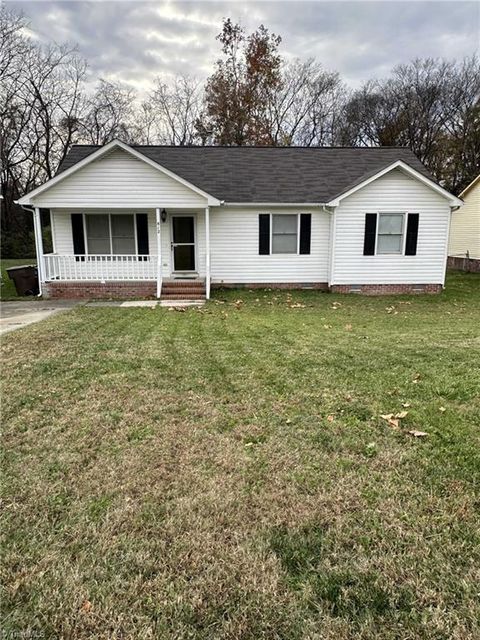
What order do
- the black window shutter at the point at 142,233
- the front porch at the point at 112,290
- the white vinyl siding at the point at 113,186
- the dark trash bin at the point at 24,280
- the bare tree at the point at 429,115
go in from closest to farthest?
the white vinyl siding at the point at 113,186 → the front porch at the point at 112,290 → the dark trash bin at the point at 24,280 → the black window shutter at the point at 142,233 → the bare tree at the point at 429,115

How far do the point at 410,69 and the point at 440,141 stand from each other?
7326mm

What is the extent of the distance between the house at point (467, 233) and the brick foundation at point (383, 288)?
33.6ft

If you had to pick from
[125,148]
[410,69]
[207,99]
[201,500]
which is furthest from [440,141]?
[201,500]

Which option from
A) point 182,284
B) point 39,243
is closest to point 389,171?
point 182,284

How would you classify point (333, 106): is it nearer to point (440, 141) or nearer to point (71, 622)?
point (440, 141)

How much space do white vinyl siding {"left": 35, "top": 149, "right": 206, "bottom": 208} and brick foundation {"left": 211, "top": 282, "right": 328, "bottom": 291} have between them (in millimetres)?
3390

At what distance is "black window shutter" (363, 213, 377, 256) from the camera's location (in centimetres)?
1317

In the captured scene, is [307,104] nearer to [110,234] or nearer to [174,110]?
[174,110]

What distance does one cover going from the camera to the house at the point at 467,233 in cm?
2177

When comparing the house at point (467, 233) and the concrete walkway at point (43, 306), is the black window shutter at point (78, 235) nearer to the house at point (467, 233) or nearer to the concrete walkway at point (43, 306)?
the concrete walkway at point (43, 306)

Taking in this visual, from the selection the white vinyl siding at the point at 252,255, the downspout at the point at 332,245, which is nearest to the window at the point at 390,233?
the downspout at the point at 332,245

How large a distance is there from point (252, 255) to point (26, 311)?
23.2 feet

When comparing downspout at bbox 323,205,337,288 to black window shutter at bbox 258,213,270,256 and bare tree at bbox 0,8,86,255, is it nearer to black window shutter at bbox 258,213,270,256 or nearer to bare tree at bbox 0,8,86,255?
black window shutter at bbox 258,213,270,256

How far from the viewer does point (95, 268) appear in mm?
12750
